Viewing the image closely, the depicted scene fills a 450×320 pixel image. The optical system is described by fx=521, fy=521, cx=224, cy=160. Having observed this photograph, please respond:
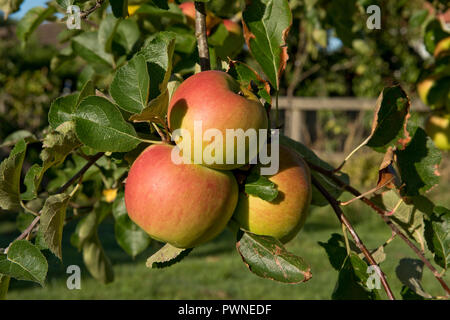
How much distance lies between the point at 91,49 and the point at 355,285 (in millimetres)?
860

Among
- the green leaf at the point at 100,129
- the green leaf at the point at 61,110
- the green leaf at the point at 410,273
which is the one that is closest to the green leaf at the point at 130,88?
the green leaf at the point at 100,129

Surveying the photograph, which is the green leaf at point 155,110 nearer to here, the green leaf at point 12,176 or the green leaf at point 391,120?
the green leaf at point 12,176

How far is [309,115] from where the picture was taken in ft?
21.6

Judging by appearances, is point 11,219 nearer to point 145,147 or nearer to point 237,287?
point 237,287

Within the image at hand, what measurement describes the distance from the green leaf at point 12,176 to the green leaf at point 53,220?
0.09 meters

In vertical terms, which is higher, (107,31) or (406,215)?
(107,31)

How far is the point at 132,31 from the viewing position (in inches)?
47.4

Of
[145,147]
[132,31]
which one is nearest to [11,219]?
[132,31]

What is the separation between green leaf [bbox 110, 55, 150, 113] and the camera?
2.39ft

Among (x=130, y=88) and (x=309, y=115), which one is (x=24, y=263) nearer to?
(x=130, y=88)

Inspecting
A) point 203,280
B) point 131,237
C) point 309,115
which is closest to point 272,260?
point 131,237
